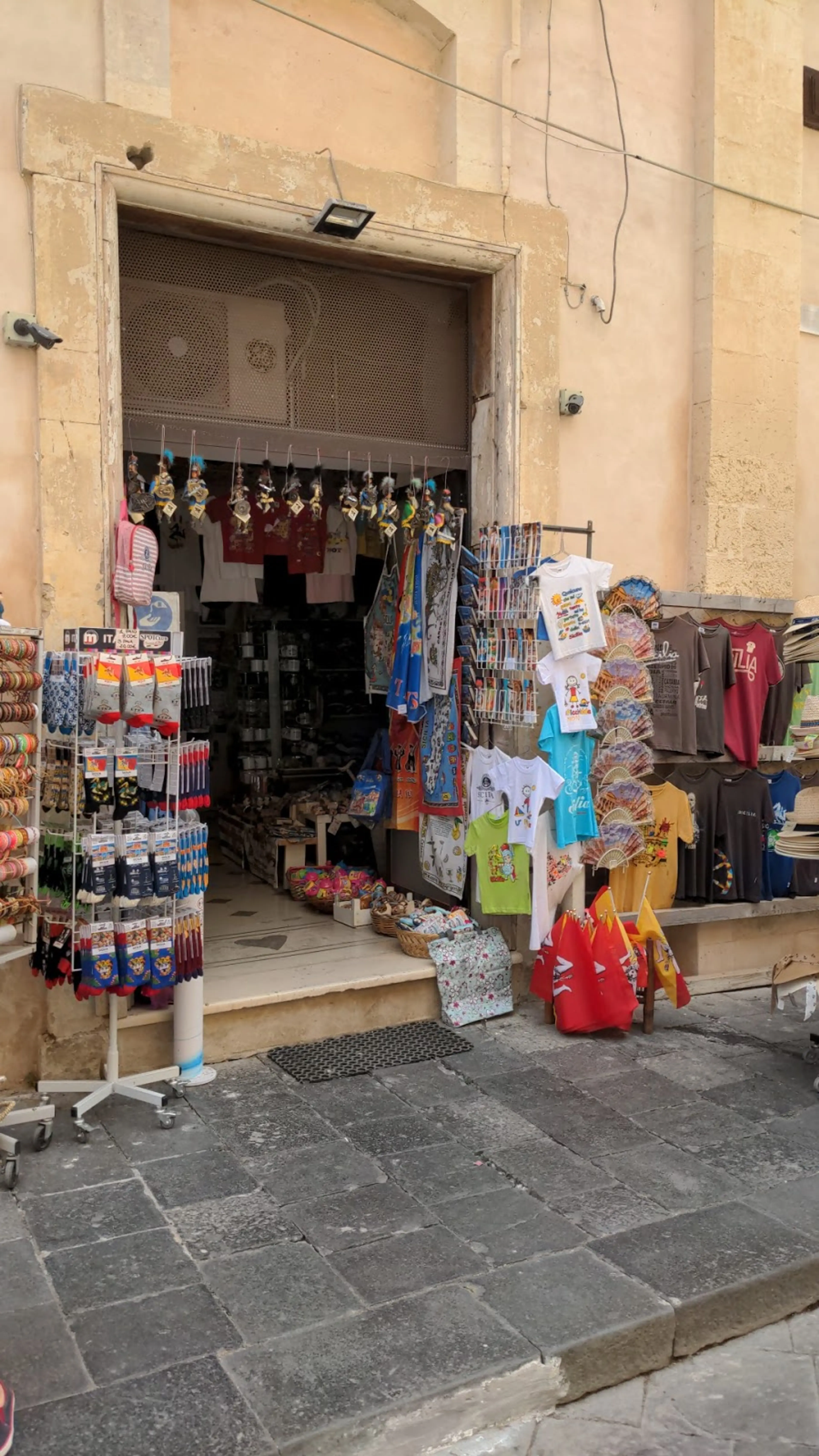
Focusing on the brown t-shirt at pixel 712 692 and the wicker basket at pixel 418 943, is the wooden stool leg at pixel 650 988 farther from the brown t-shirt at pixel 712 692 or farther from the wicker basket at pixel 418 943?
the brown t-shirt at pixel 712 692

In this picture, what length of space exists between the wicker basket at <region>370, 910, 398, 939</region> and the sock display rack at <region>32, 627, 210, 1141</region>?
1960 millimetres

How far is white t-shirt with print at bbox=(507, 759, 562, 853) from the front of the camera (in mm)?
6082

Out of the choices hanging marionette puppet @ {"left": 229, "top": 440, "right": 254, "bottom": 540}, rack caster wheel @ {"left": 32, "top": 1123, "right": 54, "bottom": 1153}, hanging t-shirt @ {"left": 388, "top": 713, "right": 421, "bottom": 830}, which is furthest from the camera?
hanging t-shirt @ {"left": 388, "top": 713, "right": 421, "bottom": 830}

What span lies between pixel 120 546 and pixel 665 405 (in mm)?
3694

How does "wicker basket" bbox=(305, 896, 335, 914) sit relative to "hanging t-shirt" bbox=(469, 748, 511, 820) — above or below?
below

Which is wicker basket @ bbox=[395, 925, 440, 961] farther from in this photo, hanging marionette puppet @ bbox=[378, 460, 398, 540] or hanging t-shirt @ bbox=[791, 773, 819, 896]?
hanging t-shirt @ bbox=[791, 773, 819, 896]

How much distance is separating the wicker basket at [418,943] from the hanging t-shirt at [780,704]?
2.54m

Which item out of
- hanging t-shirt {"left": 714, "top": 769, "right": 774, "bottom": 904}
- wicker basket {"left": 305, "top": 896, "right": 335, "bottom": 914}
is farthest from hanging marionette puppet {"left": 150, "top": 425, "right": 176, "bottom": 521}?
hanging t-shirt {"left": 714, "top": 769, "right": 774, "bottom": 904}

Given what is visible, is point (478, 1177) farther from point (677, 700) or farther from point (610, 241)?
point (610, 241)

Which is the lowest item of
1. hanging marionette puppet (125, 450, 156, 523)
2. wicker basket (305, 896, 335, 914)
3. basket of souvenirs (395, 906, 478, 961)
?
wicker basket (305, 896, 335, 914)

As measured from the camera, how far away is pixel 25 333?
4.96 meters

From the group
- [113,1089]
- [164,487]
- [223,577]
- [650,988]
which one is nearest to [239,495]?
[164,487]

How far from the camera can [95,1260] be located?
381cm

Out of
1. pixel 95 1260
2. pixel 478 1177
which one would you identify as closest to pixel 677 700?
pixel 478 1177
